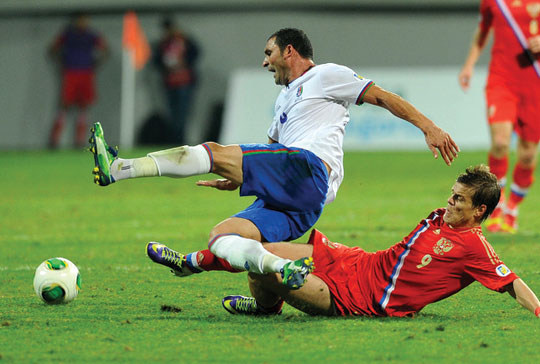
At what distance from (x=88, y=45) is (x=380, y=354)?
58.0 ft

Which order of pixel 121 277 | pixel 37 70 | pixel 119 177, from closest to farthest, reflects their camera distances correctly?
A: pixel 119 177
pixel 121 277
pixel 37 70

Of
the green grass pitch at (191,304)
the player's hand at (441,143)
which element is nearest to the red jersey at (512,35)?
the green grass pitch at (191,304)

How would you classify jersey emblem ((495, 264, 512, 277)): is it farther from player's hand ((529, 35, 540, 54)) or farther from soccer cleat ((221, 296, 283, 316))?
player's hand ((529, 35, 540, 54))

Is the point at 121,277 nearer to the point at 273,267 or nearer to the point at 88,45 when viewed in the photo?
the point at 273,267

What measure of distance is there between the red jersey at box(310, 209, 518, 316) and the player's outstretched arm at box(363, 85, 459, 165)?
340 mm

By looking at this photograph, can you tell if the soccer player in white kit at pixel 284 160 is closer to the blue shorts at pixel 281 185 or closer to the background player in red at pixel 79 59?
the blue shorts at pixel 281 185

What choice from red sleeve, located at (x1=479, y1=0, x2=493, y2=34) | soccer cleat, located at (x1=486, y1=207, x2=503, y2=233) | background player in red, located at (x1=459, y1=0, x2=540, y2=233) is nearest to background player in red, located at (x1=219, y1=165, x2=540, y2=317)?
background player in red, located at (x1=459, y1=0, x2=540, y2=233)

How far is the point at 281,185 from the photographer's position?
469 centimetres

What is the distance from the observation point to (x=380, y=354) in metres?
3.80

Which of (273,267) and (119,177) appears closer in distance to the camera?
(273,267)

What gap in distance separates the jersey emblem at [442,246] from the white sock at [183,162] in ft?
3.99

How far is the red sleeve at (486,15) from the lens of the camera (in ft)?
27.1

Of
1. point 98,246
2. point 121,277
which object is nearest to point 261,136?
point 98,246

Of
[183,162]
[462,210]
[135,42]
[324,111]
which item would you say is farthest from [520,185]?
[135,42]
